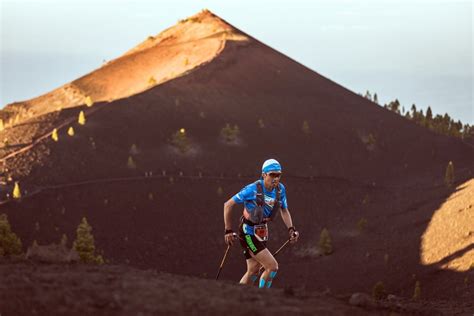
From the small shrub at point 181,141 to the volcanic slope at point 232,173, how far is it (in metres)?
0.15

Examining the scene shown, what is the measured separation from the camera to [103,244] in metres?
48.4

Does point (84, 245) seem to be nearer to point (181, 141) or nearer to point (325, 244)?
point (325, 244)

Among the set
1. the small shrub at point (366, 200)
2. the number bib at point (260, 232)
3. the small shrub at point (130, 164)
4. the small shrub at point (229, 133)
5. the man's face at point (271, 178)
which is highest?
the small shrub at point (229, 133)

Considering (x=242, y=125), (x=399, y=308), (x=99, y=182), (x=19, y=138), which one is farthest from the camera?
(x=242, y=125)

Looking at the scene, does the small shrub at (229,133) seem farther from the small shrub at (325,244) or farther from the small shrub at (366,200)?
the small shrub at (325,244)

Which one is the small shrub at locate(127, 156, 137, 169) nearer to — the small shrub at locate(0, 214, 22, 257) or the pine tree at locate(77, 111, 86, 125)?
the pine tree at locate(77, 111, 86, 125)

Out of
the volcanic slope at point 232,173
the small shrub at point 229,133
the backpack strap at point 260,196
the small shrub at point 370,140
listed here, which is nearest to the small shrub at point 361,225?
the volcanic slope at point 232,173

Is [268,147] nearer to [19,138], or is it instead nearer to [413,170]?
[413,170]

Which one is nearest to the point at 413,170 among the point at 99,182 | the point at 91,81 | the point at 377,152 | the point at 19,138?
the point at 377,152

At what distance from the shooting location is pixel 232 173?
63.8 m

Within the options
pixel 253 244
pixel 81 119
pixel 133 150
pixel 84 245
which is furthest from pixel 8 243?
pixel 253 244

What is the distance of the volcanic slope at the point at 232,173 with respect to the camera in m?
48.2

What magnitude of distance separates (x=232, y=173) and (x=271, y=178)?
48905mm

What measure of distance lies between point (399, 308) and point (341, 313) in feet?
7.68
